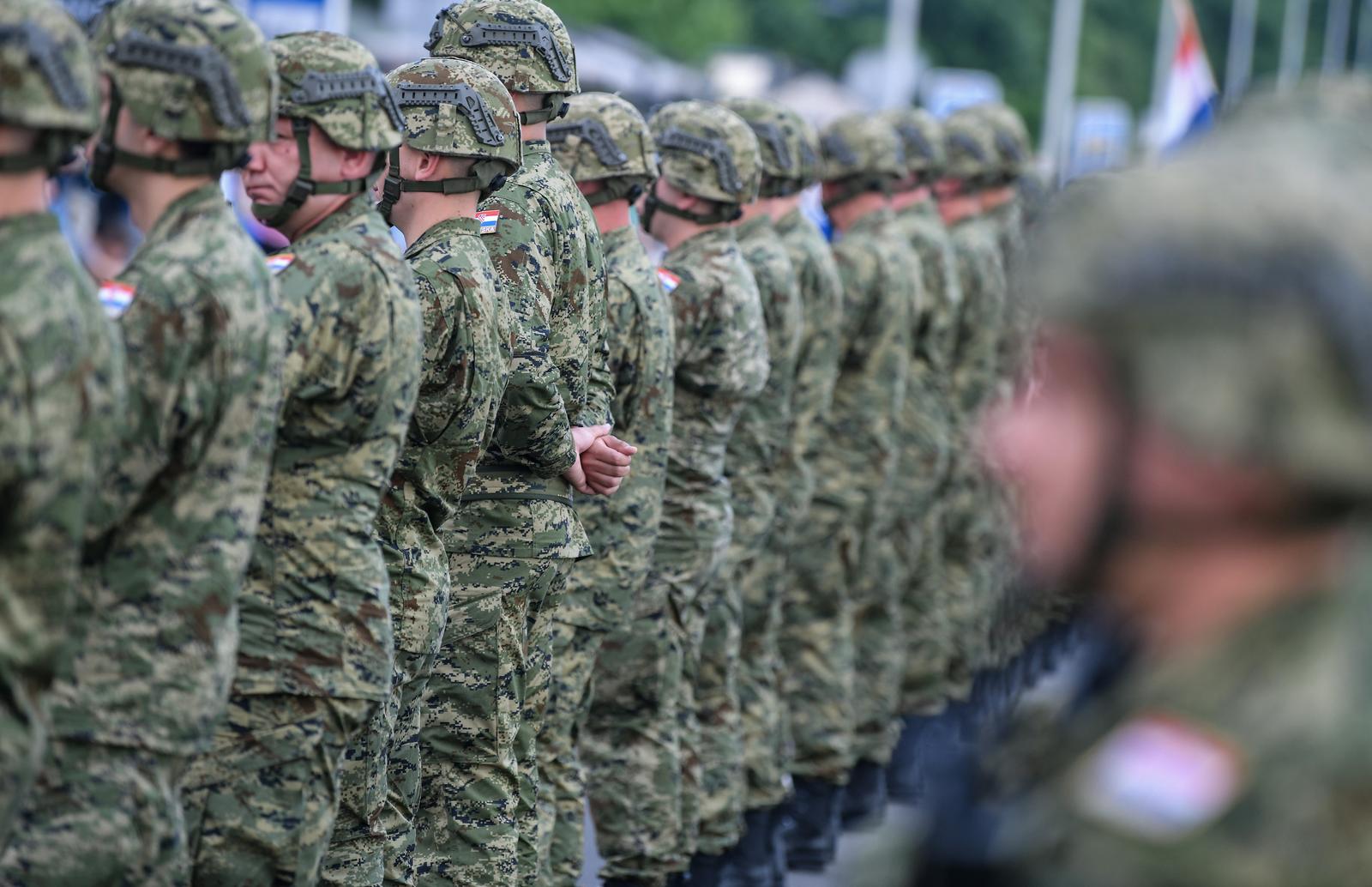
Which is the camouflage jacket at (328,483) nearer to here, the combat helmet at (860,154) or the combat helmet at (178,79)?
the combat helmet at (178,79)

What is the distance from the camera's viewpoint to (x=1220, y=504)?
1542mm

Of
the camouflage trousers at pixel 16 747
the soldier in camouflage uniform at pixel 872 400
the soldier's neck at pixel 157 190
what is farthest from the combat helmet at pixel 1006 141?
the camouflage trousers at pixel 16 747

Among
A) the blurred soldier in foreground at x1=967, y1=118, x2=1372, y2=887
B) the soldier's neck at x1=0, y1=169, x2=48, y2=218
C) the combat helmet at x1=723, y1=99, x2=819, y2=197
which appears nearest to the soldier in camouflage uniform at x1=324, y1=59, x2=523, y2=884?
the soldier's neck at x1=0, y1=169, x2=48, y2=218

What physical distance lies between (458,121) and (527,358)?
0.62 m

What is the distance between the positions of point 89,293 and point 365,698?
1.29 meters

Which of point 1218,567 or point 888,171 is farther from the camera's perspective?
point 888,171

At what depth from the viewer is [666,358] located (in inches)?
246

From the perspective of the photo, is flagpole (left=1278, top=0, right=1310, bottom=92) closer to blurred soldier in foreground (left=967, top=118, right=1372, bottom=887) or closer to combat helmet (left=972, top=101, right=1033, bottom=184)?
combat helmet (left=972, top=101, right=1033, bottom=184)

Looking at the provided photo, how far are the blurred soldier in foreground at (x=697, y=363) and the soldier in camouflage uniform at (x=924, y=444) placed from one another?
8.04 ft

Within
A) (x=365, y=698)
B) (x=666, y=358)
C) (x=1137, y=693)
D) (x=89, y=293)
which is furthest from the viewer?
(x=666, y=358)

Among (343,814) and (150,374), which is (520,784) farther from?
(150,374)

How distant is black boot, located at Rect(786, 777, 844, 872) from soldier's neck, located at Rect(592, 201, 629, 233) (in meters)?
2.75

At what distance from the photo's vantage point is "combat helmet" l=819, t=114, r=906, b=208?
9078mm

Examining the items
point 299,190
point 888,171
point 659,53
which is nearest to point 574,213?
point 299,190
